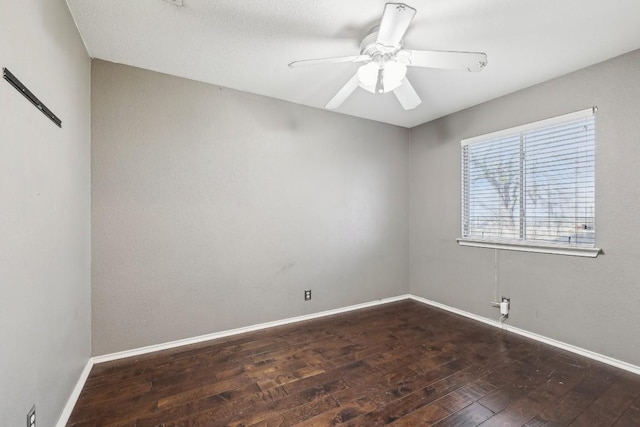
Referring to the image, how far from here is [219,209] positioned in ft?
8.91

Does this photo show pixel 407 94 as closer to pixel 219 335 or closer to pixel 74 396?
pixel 219 335

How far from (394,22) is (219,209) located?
207 centimetres

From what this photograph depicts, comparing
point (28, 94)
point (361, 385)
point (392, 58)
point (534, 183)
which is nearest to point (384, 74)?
point (392, 58)

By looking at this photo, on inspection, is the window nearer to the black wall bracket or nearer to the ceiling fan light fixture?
the ceiling fan light fixture

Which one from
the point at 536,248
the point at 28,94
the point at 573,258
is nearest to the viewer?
the point at 28,94

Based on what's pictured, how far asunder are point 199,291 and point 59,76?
1850 millimetres

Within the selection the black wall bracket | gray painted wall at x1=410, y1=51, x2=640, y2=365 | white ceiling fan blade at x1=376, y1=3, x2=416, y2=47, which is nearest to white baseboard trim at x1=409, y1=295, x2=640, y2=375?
gray painted wall at x1=410, y1=51, x2=640, y2=365

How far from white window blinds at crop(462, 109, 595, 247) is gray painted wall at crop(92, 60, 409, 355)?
1.15 meters

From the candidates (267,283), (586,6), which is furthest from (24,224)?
(586,6)

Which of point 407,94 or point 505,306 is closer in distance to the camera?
point 407,94

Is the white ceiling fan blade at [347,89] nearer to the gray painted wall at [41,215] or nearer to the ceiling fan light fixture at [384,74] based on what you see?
the ceiling fan light fixture at [384,74]

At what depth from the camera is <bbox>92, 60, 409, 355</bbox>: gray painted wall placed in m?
2.30

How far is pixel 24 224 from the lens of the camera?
1191 mm

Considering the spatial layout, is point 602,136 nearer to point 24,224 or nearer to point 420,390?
point 420,390
